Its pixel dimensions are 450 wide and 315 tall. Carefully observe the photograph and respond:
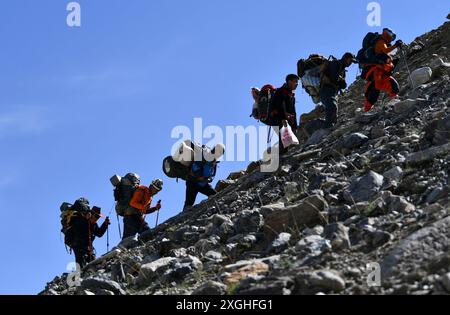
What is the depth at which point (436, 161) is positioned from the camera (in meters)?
12.3

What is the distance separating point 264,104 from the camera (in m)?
18.6

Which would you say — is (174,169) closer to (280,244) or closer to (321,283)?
(280,244)

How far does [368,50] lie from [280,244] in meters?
8.50

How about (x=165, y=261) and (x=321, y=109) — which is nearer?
(x=165, y=261)

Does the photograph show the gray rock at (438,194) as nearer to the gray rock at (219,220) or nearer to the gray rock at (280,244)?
the gray rock at (280,244)

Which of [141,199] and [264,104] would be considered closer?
[141,199]

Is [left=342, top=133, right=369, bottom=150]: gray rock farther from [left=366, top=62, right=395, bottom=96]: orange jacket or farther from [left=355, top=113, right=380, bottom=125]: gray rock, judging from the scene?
[left=366, top=62, right=395, bottom=96]: orange jacket

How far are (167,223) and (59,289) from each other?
3.39 m

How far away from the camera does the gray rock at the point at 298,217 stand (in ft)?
37.7

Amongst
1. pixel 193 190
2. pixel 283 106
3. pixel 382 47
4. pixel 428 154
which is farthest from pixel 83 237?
pixel 428 154
